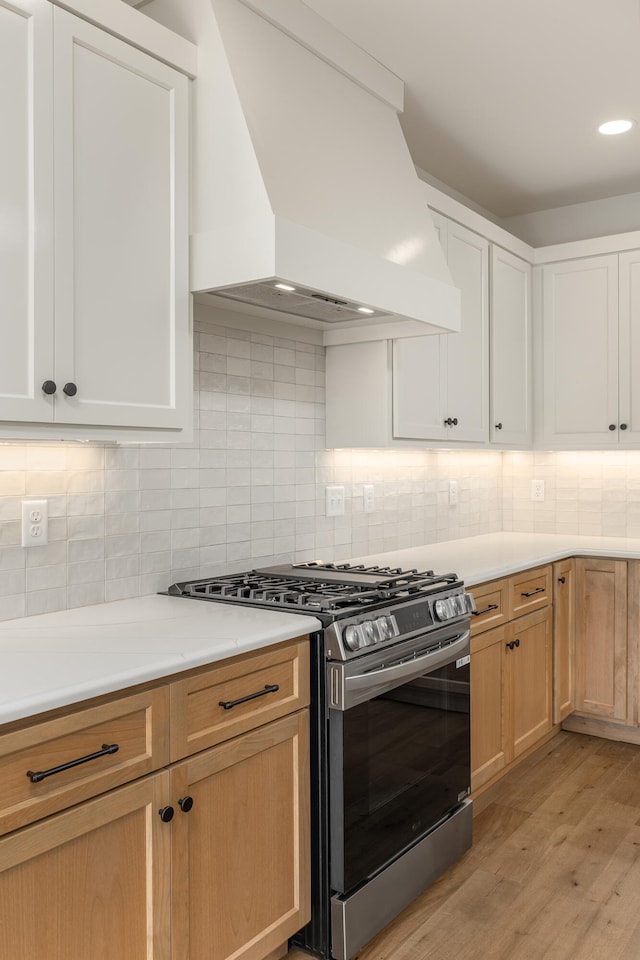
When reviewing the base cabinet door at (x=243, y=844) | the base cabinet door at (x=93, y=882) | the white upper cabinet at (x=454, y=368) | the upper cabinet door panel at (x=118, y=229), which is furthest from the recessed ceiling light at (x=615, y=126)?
the base cabinet door at (x=93, y=882)

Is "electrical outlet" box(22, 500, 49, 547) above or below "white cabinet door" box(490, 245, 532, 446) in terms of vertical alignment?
below

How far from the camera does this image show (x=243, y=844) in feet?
6.19

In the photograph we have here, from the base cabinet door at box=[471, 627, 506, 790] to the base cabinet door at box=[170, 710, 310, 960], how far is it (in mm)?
1042

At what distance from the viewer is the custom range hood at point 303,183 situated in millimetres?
2080

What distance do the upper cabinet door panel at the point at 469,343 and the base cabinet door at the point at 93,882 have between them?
230cm

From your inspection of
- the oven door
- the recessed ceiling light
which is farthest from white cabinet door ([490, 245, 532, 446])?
the oven door

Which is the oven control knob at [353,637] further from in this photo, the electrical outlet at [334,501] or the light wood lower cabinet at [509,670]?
the electrical outlet at [334,501]

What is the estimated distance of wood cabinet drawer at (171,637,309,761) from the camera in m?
1.74

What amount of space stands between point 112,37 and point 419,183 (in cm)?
135

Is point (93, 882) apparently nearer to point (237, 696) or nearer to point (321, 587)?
point (237, 696)

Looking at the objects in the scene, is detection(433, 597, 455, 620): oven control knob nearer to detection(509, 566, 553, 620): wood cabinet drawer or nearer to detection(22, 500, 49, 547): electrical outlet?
detection(509, 566, 553, 620): wood cabinet drawer

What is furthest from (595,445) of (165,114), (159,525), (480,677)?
(165,114)

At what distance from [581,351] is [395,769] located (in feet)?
8.83

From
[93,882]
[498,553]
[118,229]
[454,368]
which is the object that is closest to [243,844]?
[93,882]
